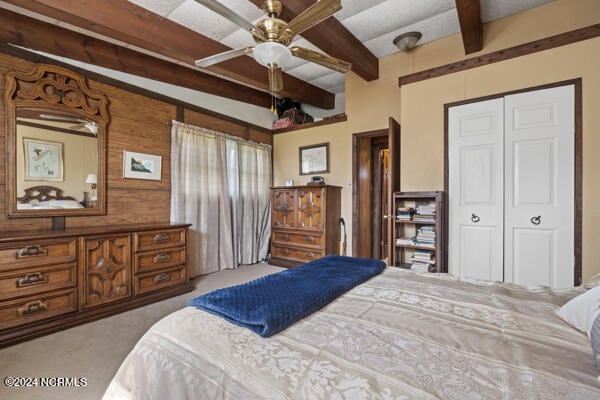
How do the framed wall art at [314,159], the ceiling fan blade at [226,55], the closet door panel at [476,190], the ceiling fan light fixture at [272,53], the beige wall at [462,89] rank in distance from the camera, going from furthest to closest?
the framed wall art at [314,159] < the closet door panel at [476,190] < the beige wall at [462,89] < the ceiling fan blade at [226,55] < the ceiling fan light fixture at [272,53]

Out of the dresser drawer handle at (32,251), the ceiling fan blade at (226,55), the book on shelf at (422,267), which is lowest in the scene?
the book on shelf at (422,267)

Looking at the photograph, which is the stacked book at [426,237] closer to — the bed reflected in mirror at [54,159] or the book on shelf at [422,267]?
the book on shelf at [422,267]

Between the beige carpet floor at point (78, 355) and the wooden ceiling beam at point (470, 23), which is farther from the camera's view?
the wooden ceiling beam at point (470, 23)

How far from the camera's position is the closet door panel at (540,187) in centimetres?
230

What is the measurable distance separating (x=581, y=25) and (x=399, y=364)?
364 cm

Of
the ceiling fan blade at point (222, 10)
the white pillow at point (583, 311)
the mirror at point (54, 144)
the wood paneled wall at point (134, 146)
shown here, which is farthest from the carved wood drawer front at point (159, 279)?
the white pillow at point (583, 311)

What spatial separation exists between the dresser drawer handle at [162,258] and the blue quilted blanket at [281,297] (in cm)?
195

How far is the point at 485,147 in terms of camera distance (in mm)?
2633

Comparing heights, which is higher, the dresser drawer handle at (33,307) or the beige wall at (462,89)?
the beige wall at (462,89)

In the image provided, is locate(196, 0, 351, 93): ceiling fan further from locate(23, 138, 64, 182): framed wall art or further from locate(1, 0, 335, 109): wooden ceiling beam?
locate(23, 138, 64, 182): framed wall art

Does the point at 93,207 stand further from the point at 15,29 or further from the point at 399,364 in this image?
the point at 399,364

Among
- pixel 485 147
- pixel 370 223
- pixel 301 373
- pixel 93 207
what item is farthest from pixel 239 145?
pixel 301 373

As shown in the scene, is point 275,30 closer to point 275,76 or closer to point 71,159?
point 275,76

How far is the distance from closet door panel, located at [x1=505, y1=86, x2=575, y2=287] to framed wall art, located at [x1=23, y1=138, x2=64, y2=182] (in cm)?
437
